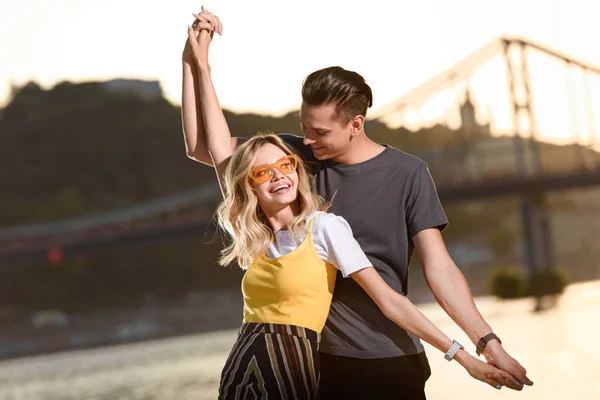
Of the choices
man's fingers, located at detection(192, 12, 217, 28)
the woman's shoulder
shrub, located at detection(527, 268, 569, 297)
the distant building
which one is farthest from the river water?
the distant building

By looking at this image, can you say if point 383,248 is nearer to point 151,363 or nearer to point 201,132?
point 201,132

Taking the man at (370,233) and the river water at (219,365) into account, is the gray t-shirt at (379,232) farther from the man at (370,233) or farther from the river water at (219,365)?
the river water at (219,365)

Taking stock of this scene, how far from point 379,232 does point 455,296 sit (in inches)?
7.5

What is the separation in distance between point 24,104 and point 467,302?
53.5 meters

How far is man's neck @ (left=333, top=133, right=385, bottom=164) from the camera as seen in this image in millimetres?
2424

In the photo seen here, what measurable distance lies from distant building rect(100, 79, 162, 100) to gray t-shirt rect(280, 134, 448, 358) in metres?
55.1

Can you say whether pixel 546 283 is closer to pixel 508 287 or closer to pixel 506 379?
pixel 508 287

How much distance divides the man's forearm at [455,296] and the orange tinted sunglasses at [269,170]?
0.33 m

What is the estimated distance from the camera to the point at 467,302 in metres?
2.35

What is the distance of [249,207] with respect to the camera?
232cm

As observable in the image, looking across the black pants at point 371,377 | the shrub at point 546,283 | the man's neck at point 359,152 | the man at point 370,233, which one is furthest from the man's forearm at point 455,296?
the shrub at point 546,283

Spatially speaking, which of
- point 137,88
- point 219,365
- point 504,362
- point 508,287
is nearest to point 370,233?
point 504,362

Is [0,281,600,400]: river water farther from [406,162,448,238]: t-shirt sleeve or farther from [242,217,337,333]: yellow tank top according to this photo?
[242,217,337,333]: yellow tank top

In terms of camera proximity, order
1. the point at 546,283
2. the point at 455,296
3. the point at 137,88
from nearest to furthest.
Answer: the point at 455,296 < the point at 546,283 < the point at 137,88
